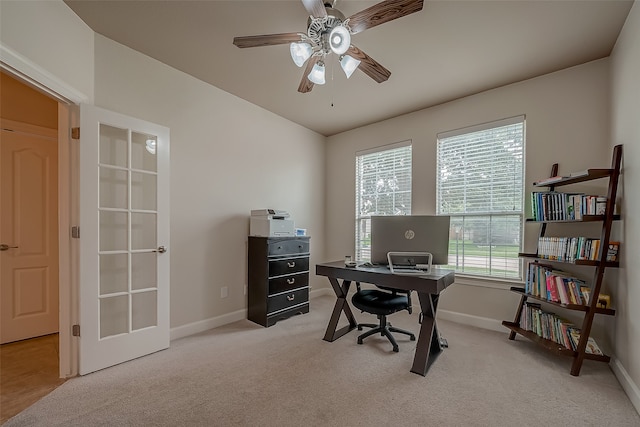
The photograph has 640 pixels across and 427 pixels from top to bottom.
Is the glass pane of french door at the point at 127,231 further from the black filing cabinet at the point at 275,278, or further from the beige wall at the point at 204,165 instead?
the black filing cabinet at the point at 275,278

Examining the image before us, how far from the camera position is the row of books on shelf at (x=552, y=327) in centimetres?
225

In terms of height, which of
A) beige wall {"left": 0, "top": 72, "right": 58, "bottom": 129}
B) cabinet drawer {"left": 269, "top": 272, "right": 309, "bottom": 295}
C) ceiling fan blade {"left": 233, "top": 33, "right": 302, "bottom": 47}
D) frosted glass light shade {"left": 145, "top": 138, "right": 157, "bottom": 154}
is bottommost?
cabinet drawer {"left": 269, "top": 272, "right": 309, "bottom": 295}

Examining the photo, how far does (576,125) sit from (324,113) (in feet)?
8.98

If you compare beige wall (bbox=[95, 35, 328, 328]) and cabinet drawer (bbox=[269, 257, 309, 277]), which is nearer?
beige wall (bbox=[95, 35, 328, 328])

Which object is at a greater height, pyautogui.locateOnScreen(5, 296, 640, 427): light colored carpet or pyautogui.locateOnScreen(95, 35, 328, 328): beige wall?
pyautogui.locateOnScreen(95, 35, 328, 328): beige wall

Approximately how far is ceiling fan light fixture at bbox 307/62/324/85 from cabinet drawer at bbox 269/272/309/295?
215cm

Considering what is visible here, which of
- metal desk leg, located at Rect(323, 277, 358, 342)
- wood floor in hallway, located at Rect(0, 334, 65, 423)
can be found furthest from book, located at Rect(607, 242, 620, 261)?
wood floor in hallway, located at Rect(0, 334, 65, 423)

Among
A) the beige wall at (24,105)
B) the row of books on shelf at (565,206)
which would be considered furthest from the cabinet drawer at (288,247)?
the beige wall at (24,105)

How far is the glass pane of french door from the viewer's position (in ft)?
7.41

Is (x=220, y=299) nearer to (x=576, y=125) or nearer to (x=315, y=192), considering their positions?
(x=315, y=192)

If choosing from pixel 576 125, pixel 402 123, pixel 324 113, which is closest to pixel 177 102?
pixel 324 113

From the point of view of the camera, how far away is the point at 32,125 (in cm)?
290

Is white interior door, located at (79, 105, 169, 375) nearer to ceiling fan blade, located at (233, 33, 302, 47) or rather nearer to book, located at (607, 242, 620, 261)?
ceiling fan blade, located at (233, 33, 302, 47)

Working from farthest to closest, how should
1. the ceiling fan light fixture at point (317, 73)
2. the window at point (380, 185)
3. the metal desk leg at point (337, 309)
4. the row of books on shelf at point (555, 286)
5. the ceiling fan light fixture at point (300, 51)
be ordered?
the window at point (380, 185) → the metal desk leg at point (337, 309) → the row of books on shelf at point (555, 286) → the ceiling fan light fixture at point (317, 73) → the ceiling fan light fixture at point (300, 51)
